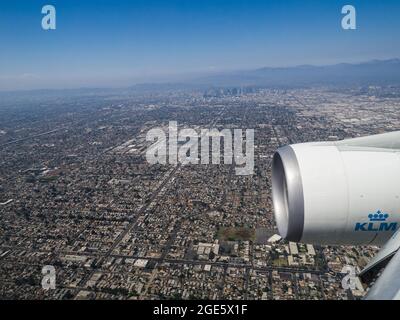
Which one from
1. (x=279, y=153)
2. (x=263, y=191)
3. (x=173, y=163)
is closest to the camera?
(x=279, y=153)

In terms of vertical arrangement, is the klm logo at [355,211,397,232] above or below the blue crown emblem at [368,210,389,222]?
below

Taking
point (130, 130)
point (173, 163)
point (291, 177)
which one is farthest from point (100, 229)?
point (130, 130)

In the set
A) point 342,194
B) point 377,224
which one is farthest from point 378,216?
point 342,194

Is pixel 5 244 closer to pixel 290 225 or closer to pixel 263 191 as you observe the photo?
pixel 263 191

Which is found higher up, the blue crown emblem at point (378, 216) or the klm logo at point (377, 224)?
the blue crown emblem at point (378, 216)
